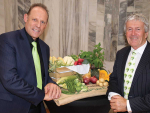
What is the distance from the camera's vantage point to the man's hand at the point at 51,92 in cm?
165

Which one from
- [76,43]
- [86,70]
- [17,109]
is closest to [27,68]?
[17,109]

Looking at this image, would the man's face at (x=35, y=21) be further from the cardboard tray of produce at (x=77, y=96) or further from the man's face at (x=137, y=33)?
the man's face at (x=137, y=33)

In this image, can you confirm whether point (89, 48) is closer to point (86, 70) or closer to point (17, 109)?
point (86, 70)

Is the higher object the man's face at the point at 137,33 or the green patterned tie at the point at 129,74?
the man's face at the point at 137,33

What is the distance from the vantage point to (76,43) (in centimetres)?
371

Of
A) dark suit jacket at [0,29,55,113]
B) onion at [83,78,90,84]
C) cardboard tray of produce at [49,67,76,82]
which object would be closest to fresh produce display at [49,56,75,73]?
cardboard tray of produce at [49,67,76,82]

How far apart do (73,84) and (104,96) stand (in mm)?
448

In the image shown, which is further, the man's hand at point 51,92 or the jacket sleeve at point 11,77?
the man's hand at point 51,92

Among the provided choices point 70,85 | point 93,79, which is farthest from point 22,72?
point 93,79

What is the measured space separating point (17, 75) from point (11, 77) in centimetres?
6

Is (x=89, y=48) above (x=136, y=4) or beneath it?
beneath

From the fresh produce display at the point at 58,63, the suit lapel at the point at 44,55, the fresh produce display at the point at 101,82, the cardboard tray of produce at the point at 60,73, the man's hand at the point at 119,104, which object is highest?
the suit lapel at the point at 44,55

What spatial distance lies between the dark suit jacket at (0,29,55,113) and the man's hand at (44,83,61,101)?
87 mm

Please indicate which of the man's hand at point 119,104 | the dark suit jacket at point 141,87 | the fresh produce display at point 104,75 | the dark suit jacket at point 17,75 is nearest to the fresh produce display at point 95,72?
the fresh produce display at point 104,75
